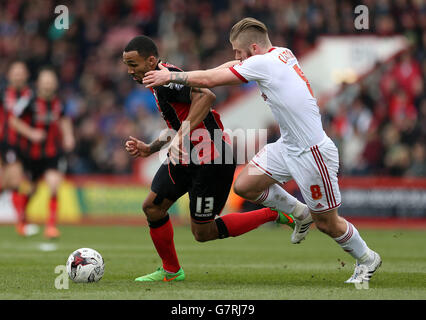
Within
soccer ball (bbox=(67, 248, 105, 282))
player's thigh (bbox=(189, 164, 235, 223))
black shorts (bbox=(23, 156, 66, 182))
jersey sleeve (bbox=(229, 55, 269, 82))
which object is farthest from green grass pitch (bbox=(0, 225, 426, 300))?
jersey sleeve (bbox=(229, 55, 269, 82))

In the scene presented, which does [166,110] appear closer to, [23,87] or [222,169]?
[222,169]

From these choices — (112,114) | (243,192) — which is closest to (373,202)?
(112,114)

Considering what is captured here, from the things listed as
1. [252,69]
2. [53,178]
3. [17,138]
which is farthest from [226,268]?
[17,138]

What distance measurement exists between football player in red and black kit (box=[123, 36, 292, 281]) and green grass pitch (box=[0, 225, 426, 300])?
0.50 meters

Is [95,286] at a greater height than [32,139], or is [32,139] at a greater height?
[32,139]

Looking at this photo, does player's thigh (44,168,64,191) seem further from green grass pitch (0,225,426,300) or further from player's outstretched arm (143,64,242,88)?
player's outstretched arm (143,64,242,88)

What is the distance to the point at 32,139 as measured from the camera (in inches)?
527

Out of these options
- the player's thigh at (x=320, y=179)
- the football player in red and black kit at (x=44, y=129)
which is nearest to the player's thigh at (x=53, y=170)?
the football player in red and black kit at (x=44, y=129)

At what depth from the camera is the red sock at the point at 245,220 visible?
26.6ft

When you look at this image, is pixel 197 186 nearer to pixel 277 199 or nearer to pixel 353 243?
pixel 277 199
